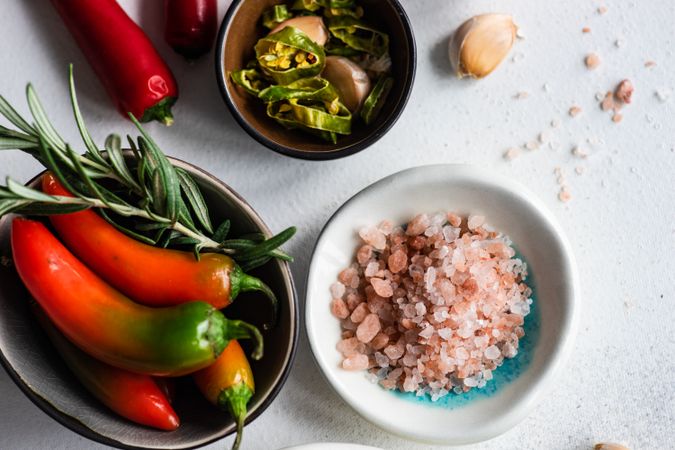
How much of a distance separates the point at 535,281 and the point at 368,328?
0.29 metres

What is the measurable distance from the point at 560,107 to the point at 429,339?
476mm

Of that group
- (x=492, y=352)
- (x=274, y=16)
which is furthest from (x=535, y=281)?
(x=274, y=16)

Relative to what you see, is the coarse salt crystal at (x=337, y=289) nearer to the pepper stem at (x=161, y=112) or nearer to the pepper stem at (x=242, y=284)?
the pepper stem at (x=242, y=284)

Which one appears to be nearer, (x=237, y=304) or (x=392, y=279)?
(x=237, y=304)

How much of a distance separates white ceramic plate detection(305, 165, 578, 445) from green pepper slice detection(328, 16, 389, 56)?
0.75 ft

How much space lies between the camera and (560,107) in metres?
1.25

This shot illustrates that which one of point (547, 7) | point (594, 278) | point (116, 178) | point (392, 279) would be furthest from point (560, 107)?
point (116, 178)

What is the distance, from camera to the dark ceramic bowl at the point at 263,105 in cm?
110

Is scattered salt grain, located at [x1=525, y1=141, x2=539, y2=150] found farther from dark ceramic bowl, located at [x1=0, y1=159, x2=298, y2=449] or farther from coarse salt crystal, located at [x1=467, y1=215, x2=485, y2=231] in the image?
dark ceramic bowl, located at [x1=0, y1=159, x2=298, y2=449]

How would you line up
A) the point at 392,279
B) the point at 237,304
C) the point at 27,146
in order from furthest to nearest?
the point at 392,279, the point at 237,304, the point at 27,146

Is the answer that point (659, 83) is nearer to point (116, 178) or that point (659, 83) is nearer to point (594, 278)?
point (594, 278)

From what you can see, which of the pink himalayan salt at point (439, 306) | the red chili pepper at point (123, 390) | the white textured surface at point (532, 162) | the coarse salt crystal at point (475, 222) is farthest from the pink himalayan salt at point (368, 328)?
the red chili pepper at point (123, 390)

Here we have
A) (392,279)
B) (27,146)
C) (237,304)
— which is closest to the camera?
(27,146)

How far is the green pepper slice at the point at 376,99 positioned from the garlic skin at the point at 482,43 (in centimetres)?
13
